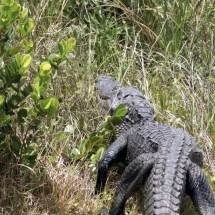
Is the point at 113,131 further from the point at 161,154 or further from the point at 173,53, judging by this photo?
the point at 173,53

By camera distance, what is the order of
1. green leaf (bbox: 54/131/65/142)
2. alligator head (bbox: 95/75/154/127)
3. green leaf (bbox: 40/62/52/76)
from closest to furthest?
green leaf (bbox: 40/62/52/76)
green leaf (bbox: 54/131/65/142)
alligator head (bbox: 95/75/154/127)

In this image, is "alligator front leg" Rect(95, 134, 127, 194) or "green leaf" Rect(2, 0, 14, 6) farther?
"alligator front leg" Rect(95, 134, 127, 194)

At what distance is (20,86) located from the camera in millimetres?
3289

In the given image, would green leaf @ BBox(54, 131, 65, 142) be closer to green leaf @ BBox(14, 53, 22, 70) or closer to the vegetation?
the vegetation

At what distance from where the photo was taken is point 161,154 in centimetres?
357

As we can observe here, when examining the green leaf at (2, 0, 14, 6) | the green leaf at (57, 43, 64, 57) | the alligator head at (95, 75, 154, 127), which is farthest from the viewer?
the alligator head at (95, 75, 154, 127)

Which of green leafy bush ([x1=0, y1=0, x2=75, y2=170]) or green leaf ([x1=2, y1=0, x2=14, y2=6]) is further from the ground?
green leaf ([x1=2, y1=0, x2=14, y2=6])

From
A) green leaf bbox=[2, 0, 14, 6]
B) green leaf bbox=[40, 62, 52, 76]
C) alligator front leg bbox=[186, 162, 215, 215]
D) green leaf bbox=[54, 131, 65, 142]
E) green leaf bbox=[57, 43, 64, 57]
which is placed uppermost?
green leaf bbox=[2, 0, 14, 6]

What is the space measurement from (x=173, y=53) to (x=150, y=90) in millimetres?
526

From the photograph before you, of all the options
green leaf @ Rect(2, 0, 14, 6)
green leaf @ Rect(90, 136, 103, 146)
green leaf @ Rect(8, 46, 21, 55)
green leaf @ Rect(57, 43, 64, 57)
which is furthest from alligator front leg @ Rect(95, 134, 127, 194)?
green leaf @ Rect(2, 0, 14, 6)

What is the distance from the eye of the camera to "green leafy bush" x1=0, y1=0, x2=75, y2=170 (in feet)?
10.3

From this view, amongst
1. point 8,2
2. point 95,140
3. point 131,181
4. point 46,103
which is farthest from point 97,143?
point 8,2

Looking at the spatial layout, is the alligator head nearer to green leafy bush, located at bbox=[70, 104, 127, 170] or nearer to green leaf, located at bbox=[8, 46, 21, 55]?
green leafy bush, located at bbox=[70, 104, 127, 170]

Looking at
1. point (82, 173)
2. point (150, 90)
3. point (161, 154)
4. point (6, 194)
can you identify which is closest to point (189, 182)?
point (161, 154)
